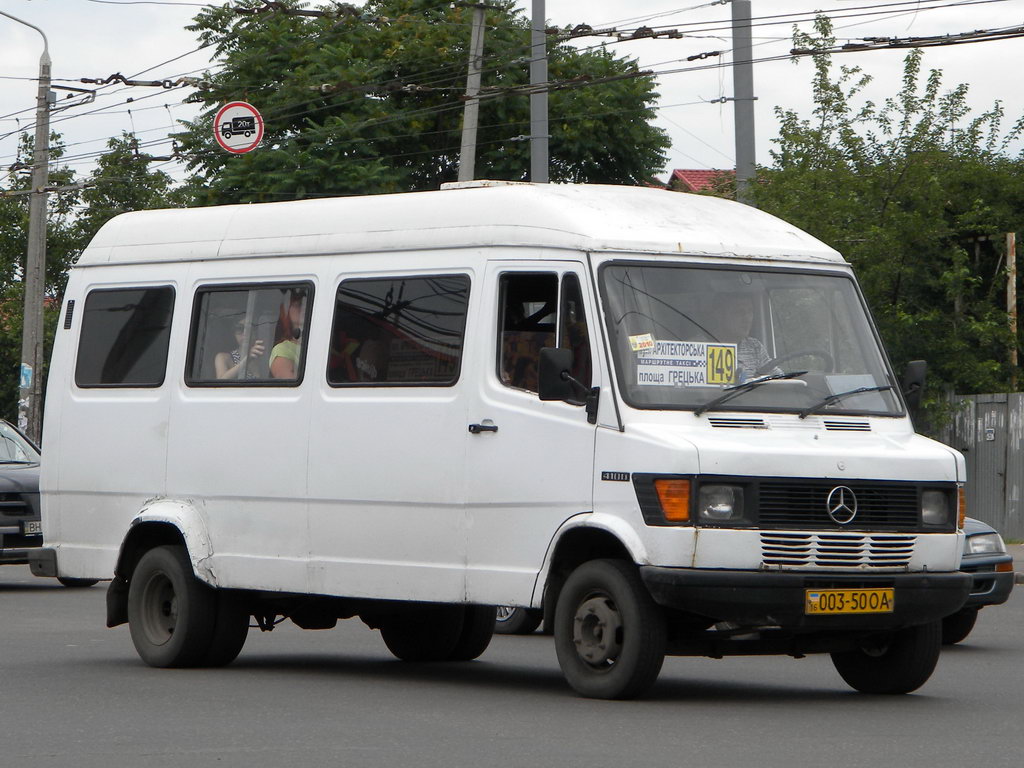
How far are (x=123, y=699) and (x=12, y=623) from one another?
585 centimetres

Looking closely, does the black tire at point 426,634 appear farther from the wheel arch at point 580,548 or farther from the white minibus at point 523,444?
the wheel arch at point 580,548

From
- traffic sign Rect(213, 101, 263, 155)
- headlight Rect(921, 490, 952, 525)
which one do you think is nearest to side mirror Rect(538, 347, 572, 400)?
headlight Rect(921, 490, 952, 525)

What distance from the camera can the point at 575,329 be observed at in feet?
33.5

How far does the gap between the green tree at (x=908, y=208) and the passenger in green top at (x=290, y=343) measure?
15652mm

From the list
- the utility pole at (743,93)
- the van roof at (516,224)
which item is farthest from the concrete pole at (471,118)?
the van roof at (516,224)

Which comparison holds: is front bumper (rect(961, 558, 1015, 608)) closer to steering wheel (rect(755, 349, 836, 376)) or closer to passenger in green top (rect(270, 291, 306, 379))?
steering wheel (rect(755, 349, 836, 376))

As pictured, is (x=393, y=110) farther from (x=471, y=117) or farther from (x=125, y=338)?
(x=125, y=338)

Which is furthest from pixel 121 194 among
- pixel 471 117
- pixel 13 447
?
pixel 13 447

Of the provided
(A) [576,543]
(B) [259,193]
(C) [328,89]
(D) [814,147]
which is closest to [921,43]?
(D) [814,147]

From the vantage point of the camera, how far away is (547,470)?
10.1 metres

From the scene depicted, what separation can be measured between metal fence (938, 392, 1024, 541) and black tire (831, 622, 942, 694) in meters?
17.2

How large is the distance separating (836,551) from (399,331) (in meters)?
2.71

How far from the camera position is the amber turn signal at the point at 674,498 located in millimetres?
9539

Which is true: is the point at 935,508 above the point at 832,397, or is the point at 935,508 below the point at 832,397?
below
